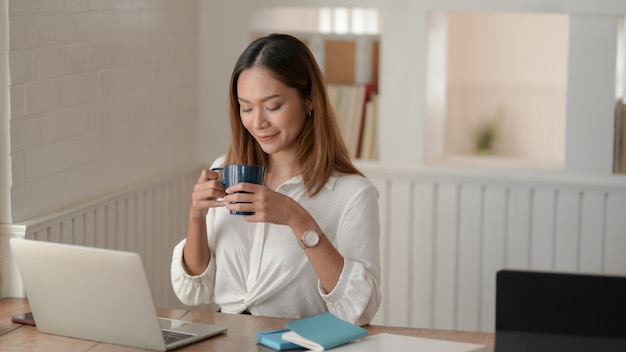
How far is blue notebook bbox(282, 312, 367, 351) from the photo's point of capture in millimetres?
1939

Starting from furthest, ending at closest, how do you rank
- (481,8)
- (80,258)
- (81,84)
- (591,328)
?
(481,8)
(81,84)
(80,258)
(591,328)

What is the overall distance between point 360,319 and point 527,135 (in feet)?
10.0

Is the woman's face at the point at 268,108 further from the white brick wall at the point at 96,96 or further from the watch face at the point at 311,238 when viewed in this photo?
the white brick wall at the point at 96,96

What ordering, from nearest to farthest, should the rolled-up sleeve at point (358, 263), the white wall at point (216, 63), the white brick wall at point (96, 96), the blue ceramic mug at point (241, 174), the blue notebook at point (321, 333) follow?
the blue notebook at point (321, 333), the blue ceramic mug at point (241, 174), the rolled-up sleeve at point (358, 263), the white brick wall at point (96, 96), the white wall at point (216, 63)

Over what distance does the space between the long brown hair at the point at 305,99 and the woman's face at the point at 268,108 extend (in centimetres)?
2

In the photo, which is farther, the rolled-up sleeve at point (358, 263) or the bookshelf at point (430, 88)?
the bookshelf at point (430, 88)

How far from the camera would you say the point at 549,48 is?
4.98 metres

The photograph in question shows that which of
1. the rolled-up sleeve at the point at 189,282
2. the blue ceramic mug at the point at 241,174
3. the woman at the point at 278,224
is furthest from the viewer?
the rolled-up sleeve at the point at 189,282

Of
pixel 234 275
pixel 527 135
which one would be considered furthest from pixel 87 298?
pixel 527 135

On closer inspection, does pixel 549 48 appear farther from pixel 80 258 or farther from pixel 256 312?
pixel 80 258

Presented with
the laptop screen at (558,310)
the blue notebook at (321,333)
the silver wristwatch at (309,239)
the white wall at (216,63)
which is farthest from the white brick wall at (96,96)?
the laptop screen at (558,310)

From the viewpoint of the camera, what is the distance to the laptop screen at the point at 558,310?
1697 mm

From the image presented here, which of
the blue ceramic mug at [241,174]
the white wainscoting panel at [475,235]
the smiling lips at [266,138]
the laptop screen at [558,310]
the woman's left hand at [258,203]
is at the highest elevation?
the smiling lips at [266,138]

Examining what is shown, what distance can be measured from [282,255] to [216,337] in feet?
1.29
